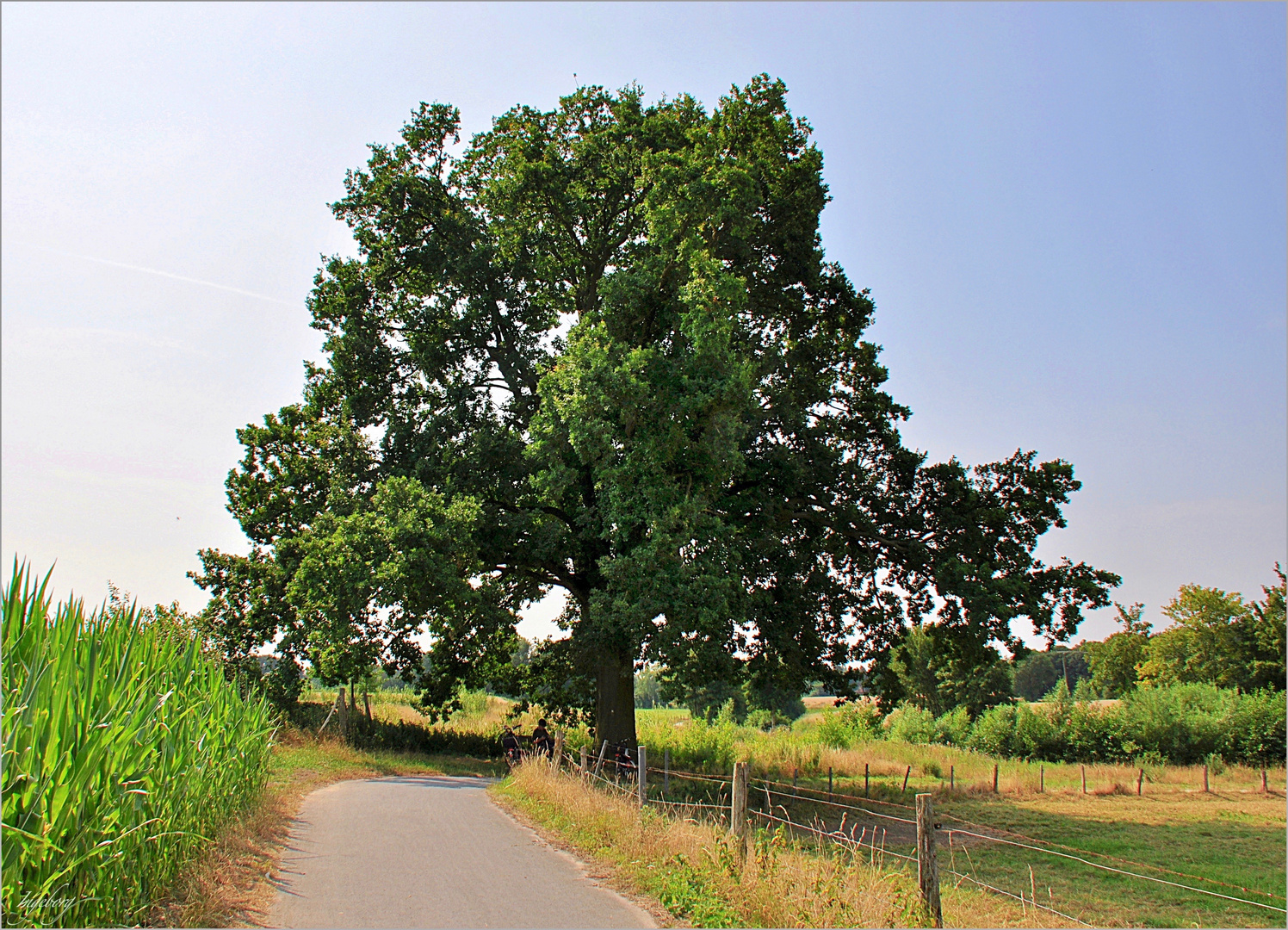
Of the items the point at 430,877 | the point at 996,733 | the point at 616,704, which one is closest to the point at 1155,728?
the point at 996,733

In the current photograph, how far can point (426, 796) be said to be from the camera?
15305 millimetres

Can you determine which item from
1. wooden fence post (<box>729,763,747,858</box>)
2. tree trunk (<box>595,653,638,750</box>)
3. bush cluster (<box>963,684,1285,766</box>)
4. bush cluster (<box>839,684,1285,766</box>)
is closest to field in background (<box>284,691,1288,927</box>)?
wooden fence post (<box>729,763,747,858</box>)

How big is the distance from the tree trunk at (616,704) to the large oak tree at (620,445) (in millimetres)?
71

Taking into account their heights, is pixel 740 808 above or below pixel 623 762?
above

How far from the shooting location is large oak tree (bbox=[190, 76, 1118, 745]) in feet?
60.4

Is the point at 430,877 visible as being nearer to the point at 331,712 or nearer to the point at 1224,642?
the point at 331,712

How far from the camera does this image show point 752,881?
7527 mm

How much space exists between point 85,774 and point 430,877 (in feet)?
13.9

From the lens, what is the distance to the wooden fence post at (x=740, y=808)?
8.35 meters

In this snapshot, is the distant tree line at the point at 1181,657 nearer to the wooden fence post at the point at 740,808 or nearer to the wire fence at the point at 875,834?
the wire fence at the point at 875,834

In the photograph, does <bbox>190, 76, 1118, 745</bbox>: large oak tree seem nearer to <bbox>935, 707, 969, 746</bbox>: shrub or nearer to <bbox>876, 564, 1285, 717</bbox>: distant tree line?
<bbox>876, 564, 1285, 717</bbox>: distant tree line

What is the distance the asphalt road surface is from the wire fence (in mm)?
1967

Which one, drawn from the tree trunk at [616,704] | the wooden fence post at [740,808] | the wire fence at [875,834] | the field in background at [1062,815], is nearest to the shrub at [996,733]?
the field in background at [1062,815]

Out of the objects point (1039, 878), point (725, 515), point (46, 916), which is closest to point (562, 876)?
point (46, 916)
